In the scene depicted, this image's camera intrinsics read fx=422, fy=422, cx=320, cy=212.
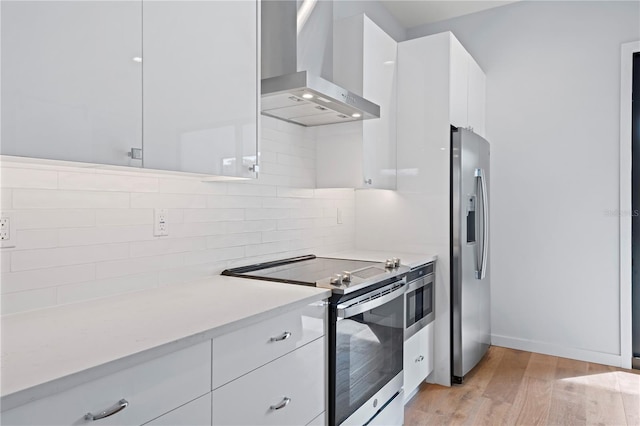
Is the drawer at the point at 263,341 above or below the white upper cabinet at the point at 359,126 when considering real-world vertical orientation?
below

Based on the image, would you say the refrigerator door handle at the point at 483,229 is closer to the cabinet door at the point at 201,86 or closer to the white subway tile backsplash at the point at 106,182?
the cabinet door at the point at 201,86

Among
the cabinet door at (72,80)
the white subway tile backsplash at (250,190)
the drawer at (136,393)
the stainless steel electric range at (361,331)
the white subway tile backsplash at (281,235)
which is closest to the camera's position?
the drawer at (136,393)

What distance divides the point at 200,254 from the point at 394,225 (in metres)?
1.62

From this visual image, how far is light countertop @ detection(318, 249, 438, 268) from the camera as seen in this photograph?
2.69m

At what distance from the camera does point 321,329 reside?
1778 mm

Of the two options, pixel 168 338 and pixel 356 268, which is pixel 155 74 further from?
pixel 356 268

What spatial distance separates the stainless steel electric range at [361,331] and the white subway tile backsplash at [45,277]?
0.73m

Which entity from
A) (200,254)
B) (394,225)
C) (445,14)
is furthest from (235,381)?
(445,14)

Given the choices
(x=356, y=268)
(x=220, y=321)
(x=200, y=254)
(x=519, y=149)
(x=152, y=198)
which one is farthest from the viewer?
(x=519, y=149)

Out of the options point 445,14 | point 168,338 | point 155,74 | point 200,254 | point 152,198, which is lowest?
point 168,338

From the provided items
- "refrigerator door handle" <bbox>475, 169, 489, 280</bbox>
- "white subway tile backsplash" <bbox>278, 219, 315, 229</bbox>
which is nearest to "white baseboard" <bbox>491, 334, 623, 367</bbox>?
"refrigerator door handle" <bbox>475, 169, 489, 280</bbox>

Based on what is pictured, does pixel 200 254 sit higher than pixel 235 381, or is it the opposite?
pixel 200 254

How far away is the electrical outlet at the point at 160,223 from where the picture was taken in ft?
6.03

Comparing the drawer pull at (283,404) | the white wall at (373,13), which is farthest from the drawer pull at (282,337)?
the white wall at (373,13)
